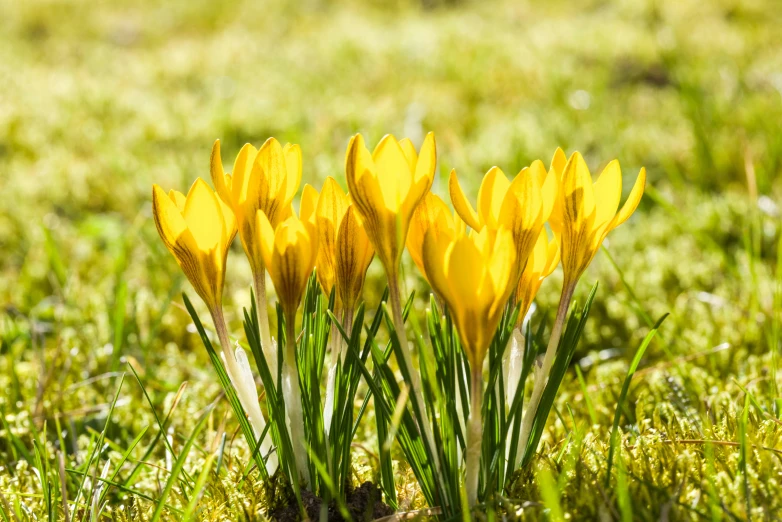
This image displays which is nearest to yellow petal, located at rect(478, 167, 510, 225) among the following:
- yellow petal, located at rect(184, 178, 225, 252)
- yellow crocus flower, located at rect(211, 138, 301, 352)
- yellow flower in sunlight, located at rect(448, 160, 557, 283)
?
yellow flower in sunlight, located at rect(448, 160, 557, 283)

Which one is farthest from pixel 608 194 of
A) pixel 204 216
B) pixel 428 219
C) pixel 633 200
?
pixel 204 216

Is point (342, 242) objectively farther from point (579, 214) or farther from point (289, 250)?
point (579, 214)

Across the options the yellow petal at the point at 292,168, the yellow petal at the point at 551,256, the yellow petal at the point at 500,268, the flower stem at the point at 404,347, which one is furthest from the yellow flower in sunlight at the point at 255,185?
the yellow petal at the point at 551,256

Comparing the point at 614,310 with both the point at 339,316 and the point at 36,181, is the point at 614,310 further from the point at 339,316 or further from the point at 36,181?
the point at 36,181

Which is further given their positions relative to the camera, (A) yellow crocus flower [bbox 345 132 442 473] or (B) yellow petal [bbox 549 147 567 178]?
(B) yellow petal [bbox 549 147 567 178]

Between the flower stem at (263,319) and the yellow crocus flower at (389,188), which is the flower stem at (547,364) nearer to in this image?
the yellow crocus flower at (389,188)

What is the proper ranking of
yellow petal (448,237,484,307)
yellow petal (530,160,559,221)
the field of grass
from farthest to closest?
the field of grass → yellow petal (530,160,559,221) → yellow petal (448,237,484,307)

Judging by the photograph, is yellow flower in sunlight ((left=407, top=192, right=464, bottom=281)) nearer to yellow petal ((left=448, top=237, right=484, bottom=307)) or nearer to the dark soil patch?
yellow petal ((left=448, top=237, right=484, bottom=307))

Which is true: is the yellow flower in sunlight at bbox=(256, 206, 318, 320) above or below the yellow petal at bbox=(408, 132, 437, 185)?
below
